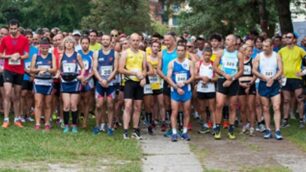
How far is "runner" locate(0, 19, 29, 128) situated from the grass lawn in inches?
27.6

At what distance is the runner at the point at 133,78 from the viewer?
37.6 feet

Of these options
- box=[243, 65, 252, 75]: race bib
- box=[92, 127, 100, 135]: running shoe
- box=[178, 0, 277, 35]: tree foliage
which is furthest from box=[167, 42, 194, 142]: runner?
box=[178, 0, 277, 35]: tree foliage

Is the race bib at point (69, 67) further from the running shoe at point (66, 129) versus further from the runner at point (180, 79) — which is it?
the runner at point (180, 79)

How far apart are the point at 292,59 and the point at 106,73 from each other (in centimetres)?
444

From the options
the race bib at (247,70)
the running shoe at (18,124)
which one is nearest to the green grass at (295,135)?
the race bib at (247,70)

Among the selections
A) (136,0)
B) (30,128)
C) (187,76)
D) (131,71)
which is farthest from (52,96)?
(136,0)

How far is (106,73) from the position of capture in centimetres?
1176

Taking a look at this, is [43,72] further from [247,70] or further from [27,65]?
[247,70]

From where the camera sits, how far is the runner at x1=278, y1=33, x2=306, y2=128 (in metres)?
13.5

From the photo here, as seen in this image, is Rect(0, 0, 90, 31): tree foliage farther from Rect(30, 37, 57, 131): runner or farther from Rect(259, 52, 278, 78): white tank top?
Rect(259, 52, 278, 78): white tank top

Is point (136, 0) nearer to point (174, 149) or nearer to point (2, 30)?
point (2, 30)

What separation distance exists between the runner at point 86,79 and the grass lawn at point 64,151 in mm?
988

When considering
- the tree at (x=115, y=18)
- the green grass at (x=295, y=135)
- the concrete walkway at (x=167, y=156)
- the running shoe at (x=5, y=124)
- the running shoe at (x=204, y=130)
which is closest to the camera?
the concrete walkway at (x=167, y=156)

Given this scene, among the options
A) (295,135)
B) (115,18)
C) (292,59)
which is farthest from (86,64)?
(115,18)
